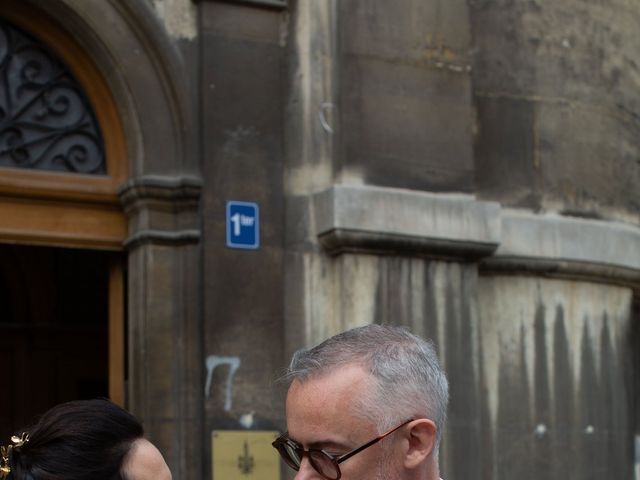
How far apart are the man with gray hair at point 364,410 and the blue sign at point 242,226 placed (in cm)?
495

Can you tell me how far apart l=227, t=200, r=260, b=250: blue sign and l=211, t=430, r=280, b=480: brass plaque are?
1.00 metres

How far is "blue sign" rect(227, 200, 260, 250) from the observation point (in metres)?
8.38

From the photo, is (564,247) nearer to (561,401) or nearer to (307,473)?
(561,401)

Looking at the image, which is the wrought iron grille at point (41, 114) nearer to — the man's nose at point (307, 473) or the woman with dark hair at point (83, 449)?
the woman with dark hair at point (83, 449)

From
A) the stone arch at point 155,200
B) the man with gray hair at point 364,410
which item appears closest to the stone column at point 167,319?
the stone arch at point 155,200

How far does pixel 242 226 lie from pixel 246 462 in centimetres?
125

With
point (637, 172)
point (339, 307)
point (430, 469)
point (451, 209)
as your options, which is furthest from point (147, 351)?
point (430, 469)

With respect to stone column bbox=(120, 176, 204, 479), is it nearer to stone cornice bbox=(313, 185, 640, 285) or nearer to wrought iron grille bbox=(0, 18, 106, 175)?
wrought iron grille bbox=(0, 18, 106, 175)

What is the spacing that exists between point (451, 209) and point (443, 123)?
51 centimetres

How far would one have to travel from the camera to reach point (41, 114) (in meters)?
8.23

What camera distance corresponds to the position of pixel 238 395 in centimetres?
825

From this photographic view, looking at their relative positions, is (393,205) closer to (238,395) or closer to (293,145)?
(293,145)

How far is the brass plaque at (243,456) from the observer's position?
813cm

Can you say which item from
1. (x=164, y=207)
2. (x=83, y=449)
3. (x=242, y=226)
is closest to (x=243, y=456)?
(x=242, y=226)
